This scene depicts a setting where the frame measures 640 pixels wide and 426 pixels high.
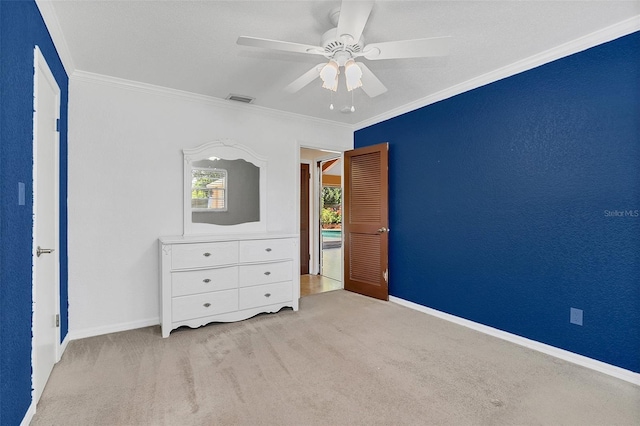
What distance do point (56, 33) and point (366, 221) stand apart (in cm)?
362

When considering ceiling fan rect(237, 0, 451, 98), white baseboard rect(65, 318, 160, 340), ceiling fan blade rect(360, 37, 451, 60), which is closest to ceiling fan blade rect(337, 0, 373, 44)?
ceiling fan rect(237, 0, 451, 98)

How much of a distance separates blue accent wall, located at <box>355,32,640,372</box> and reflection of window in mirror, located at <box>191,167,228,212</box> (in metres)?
Result: 2.33

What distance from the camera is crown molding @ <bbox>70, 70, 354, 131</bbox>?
118 inches

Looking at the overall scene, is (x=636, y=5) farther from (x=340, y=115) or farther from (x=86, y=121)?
(x=86, y=121)

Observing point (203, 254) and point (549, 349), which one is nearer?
point (549, 349)

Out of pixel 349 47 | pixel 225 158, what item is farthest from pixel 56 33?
pixel 349 47

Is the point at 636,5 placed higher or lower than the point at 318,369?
higher

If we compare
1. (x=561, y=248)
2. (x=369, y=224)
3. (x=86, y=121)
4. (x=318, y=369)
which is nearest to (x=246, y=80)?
(x=86, y=121)

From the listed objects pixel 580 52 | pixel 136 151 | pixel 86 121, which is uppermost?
pixel 580 52

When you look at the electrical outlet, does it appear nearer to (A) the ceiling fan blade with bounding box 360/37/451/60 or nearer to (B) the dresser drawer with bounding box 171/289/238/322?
(A) the ceiling fan blade with bounding box 360/37/451/60

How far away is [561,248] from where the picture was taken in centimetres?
261

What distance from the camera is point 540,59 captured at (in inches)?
106

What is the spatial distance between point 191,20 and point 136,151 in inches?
63.5

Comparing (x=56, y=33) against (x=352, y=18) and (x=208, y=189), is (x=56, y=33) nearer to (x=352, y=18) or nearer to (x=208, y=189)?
(x=208, y=189)
